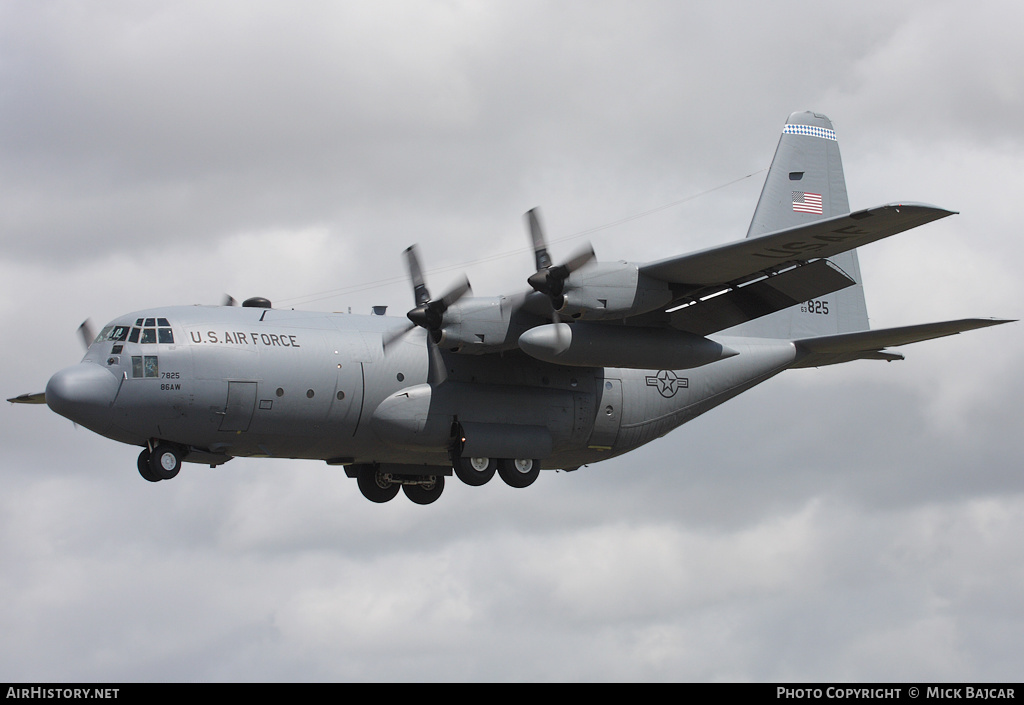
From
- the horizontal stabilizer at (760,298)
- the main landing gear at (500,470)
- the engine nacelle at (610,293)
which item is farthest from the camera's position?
the main landing gear at (500,470)

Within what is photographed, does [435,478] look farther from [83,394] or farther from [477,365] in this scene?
[83,394]

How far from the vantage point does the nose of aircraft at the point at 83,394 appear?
21750 millimetres

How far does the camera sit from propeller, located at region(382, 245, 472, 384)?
23953mm

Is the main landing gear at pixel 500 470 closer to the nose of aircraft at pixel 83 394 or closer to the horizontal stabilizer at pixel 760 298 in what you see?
the horizontal stabilizer at pixel 760 298

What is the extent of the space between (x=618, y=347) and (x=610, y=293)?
1.28 meters

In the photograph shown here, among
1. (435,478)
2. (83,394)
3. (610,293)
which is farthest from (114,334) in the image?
(610,293)

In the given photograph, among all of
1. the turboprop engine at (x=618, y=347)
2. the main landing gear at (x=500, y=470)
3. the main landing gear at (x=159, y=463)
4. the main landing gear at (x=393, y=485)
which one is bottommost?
the main landing gear at (x=393, y=485)

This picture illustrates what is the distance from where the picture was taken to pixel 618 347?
23219mm

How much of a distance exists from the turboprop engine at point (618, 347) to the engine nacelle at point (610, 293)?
474mm

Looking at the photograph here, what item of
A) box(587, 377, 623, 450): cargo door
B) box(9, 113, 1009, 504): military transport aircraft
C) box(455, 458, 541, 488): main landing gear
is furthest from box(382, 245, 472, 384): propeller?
box(587, 377, 623, 450): cargo door

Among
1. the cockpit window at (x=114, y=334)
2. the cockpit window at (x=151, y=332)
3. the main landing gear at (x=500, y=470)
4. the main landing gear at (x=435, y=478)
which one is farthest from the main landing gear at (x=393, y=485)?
the cockpit window at (x=114, y=334)
